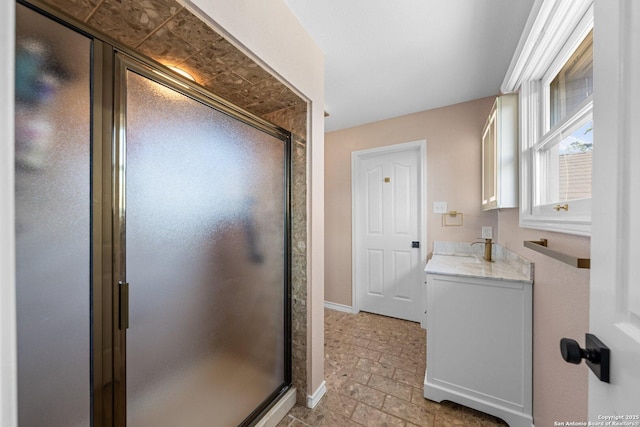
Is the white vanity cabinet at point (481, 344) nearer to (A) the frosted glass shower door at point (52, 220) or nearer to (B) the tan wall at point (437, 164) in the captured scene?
(B) the tan wall at point (437, 164)

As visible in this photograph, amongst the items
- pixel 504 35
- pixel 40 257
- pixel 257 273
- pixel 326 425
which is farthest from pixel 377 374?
pixel 504 35

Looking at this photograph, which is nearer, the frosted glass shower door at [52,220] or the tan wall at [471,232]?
the frosted glass shower door at [52,220]

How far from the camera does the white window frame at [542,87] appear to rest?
89 centimetres

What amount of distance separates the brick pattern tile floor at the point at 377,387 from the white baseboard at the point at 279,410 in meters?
0.03

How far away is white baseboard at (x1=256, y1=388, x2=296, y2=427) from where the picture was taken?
54.1 inches

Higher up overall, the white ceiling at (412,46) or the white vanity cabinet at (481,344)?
the white ceiling at (412,46)

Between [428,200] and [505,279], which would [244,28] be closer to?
[505,279]

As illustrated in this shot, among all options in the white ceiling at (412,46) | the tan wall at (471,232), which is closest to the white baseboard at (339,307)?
the tan wall at (471,232)

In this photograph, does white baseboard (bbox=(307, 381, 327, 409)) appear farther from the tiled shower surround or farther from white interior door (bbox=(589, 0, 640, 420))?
white interior door (bbox=(589, 0, 640, 420))

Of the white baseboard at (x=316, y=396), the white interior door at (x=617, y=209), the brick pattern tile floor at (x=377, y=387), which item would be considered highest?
the white interior door at (x=617, y=209)

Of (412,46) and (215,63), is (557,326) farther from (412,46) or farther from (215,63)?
(215,63)

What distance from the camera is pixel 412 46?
166 centimetres

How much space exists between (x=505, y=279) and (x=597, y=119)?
1200 mm

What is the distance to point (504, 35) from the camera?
1.55 m
